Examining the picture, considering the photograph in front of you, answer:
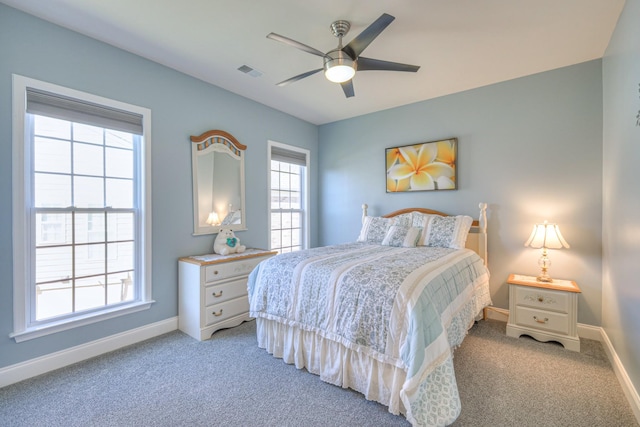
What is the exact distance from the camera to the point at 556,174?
302 centimetres

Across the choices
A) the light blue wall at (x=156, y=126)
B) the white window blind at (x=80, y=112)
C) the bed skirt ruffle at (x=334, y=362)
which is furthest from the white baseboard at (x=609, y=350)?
the white window blind at (x=80, y=112)

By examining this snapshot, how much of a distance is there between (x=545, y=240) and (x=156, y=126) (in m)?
4.06

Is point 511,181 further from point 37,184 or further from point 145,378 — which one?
point 37,184

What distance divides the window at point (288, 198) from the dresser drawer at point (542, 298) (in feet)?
9.84

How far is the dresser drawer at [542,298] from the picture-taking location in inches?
103

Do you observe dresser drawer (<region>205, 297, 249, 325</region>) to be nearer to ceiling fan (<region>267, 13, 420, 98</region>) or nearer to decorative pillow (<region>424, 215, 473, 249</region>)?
decorative pillow (<region>424, 215, 473, 249</region>)

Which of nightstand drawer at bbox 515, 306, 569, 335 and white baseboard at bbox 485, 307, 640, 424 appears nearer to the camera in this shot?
white baseboard at bbox 485, 307, 640, 424

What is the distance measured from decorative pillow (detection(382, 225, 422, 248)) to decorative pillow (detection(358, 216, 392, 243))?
202 mm

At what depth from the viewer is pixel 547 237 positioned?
9.11 ft

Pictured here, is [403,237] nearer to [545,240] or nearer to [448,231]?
[448,231]

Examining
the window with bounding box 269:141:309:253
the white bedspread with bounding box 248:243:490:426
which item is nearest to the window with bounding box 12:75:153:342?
the white bedspread with bounding box 248:243:490:426

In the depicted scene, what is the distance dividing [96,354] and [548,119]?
500cm

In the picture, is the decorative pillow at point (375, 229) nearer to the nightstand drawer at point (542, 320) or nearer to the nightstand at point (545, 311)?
the nightstand at point (545, 311)

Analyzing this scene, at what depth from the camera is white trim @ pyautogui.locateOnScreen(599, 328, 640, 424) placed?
1.75 metres
